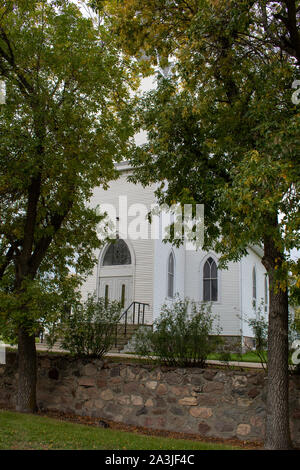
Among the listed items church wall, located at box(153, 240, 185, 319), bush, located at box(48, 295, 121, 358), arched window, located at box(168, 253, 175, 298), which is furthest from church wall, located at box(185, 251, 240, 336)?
bush, located at box(48, 295, 121, 358)

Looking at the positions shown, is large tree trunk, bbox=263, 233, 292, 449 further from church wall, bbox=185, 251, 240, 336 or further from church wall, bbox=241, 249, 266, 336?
church wall, bbox=185, 251, 240, 336

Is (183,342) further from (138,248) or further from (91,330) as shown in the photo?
(138,248)

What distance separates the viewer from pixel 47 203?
396 inches

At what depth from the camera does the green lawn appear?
6.34 meters

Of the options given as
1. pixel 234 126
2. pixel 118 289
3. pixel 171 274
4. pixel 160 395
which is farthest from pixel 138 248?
pixel 234 126

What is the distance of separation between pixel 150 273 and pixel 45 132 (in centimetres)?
840

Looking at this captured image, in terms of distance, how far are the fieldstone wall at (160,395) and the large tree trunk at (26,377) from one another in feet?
3.28

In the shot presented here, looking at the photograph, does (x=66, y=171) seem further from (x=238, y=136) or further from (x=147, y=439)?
(x=147, y=439)

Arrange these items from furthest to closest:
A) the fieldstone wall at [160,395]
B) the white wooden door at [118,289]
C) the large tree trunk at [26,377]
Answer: the white wooden door at [118,289] → the large tree trunk at [26,377] → the fieldstone wall at [160,395]

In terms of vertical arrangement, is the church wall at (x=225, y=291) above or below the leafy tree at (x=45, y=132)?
below

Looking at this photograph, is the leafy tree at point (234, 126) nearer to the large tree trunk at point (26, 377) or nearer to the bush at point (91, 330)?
the bush at point (91, 330)

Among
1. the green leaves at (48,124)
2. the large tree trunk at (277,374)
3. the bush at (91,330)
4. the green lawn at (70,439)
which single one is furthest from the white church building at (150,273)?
the large tree trunk at (277,374)

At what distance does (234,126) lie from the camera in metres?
7.30

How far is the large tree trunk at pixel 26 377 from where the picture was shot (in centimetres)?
893
